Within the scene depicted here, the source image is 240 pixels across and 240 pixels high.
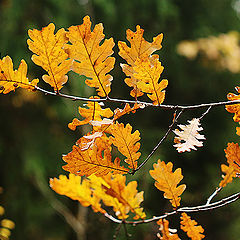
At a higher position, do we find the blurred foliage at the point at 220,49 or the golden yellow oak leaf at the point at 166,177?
the golden yellow oak leaf at the point at 166,177

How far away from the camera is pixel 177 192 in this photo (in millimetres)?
498

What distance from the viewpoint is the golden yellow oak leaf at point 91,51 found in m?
0.42

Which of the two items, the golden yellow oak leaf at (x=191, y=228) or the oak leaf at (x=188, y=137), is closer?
the oak leaf at (x=188, y=137)

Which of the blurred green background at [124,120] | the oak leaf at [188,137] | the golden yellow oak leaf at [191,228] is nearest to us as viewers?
the oak leaf at [188,137]

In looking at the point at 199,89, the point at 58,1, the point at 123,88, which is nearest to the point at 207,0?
the point at 199,89

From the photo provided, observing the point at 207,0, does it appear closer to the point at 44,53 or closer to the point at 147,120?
the point at 147,120

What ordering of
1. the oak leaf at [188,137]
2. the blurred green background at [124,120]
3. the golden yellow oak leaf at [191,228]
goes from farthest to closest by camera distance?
the blurred green background at [124,120]
the golden yellow oak leaf at [191,228]
the oak leaf at [188,137]

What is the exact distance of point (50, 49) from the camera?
43 centimetres

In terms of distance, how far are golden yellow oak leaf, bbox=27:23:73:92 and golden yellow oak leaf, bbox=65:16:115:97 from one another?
11 millimetres

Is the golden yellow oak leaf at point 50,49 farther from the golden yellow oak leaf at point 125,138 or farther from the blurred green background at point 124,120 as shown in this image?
the blurred green background at point 124,120

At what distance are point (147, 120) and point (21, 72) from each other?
345 cm

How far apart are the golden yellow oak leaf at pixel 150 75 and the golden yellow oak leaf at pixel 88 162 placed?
4.3 inches

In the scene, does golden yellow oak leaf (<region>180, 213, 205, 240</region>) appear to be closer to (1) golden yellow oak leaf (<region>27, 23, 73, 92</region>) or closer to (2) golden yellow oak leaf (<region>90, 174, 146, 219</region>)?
(2) golden yellow oak leaf (<region>90, 174, 146, 219</region>)

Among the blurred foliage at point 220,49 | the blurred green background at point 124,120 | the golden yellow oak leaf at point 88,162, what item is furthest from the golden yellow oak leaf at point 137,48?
the blurred foliage at point 220,49
